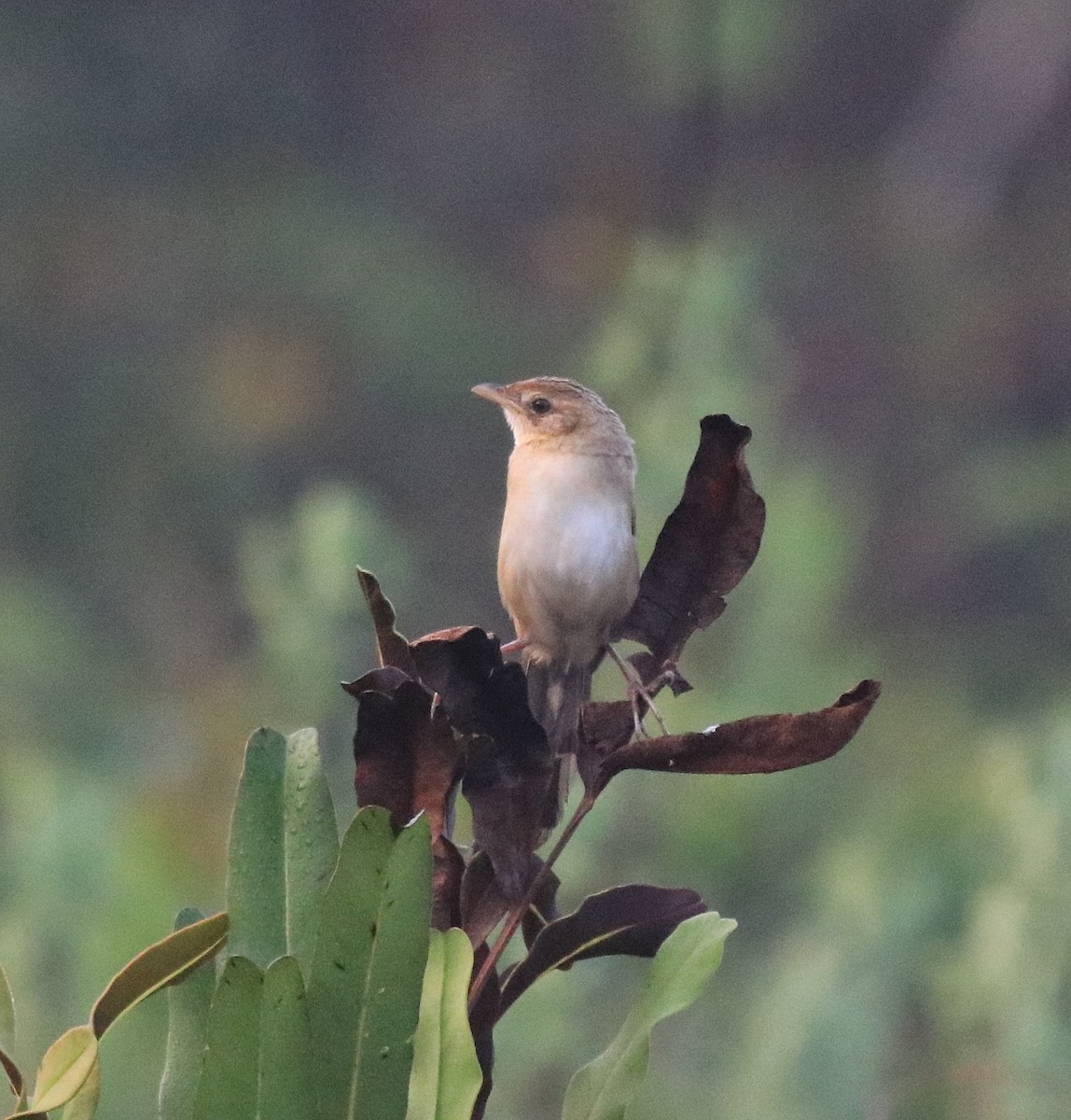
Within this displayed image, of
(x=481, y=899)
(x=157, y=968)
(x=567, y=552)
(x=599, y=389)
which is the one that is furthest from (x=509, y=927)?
(x=599, y=389)

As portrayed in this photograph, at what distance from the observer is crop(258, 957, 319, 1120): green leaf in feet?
4.19

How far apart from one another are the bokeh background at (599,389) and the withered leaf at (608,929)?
201 cm

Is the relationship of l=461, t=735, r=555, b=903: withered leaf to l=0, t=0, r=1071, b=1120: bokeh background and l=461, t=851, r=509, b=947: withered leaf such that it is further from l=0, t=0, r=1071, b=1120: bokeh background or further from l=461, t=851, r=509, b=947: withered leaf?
l=0, t=0, r=1071, b=1120: bokeh background

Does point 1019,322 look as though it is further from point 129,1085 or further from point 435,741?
point 435,741

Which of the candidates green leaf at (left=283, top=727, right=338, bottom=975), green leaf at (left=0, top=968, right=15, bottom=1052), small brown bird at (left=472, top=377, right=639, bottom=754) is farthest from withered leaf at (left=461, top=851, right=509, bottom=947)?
small brown bird at (left=472, top=377, right=639, bottom=754)

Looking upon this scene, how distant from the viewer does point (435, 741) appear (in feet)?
4.72

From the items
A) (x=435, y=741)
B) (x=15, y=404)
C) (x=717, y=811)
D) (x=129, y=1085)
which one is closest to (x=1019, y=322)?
(x=15, y=404)

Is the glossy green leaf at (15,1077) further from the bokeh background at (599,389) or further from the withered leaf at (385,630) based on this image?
the bokeh background at (599,389)

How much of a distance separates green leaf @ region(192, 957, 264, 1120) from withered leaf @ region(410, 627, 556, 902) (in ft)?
0.74

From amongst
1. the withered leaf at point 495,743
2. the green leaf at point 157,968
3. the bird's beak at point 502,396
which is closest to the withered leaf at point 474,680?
the withered leaf at point 495,743

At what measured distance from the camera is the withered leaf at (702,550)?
5.02ft

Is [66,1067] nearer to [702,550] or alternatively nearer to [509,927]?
[509,927]

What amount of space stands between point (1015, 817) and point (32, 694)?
4735mm

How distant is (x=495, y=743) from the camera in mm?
1455
